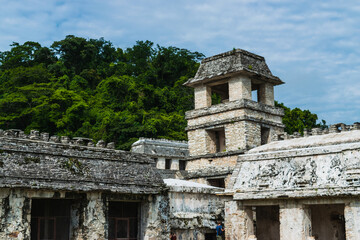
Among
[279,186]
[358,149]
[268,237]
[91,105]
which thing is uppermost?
[91,105]

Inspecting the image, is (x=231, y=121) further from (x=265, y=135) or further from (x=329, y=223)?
(x=329, y=223)

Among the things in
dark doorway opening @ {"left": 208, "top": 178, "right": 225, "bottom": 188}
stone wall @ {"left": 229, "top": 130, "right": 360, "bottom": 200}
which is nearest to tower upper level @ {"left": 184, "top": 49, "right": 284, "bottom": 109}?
dark doorway opening @ {"left": 208, "top": 178, "right": 225, "bottom": 188}

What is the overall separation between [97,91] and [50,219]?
29.1 meters

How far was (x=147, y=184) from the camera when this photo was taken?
56.9ft

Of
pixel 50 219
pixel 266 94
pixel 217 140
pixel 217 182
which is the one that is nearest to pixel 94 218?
pixel 50 219

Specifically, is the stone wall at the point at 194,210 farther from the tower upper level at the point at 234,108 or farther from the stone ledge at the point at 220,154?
the tower upper level at the point at 234,108

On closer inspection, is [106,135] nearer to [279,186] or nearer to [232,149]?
[232,149]

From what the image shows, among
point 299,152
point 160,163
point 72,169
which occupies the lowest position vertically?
point 72,169

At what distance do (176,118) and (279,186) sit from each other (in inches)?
901

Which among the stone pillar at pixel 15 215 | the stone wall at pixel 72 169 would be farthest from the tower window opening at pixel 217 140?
the stone pillar at pixel 15 215

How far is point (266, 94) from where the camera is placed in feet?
88.5

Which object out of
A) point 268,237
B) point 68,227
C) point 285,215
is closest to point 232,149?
point 268,237

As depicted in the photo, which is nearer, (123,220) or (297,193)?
(297,193)

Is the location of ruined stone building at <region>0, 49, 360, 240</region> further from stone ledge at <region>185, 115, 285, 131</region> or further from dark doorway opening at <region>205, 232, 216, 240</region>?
stone ledge at <region>185, 115, 285, 131</region>
